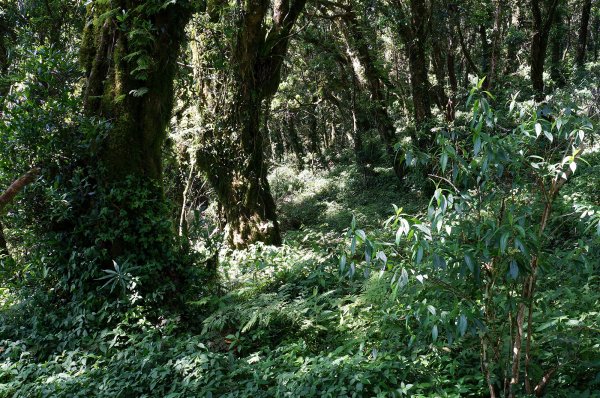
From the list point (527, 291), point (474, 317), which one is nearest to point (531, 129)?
point (527, 291)

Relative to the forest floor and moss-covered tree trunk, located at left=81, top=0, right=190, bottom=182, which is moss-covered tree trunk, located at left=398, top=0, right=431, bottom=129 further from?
moss-covered tree trunk, located at left=81, top=0, right=190, bottom=182

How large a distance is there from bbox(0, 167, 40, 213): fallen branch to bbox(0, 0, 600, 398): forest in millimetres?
22

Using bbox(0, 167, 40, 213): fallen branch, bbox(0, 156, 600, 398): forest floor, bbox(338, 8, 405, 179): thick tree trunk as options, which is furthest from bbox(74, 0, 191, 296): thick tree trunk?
bbox(338, 8, 405, 179): thick tree trunk

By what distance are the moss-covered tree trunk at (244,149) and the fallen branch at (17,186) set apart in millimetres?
3597

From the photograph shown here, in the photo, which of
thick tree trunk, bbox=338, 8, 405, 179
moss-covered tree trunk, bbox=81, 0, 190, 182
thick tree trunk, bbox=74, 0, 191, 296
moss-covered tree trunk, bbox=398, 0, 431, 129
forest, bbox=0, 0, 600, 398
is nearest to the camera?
forest, bbox=0, 0, 600, 398

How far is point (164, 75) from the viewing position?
6168mm

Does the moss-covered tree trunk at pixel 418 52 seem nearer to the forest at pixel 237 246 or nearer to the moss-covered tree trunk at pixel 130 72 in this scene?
the forest at pixel 237 246

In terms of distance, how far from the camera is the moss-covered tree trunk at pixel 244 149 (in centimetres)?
854

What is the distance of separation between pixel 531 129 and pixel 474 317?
123cm

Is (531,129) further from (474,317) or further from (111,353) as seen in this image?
(111,353)

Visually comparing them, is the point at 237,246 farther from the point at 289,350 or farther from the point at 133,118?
the point at 289,350

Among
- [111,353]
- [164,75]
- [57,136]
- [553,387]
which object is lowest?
[553,387]

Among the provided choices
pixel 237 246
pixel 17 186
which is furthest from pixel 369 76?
pixel 17 186

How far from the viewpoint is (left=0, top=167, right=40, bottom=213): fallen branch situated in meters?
4.89
